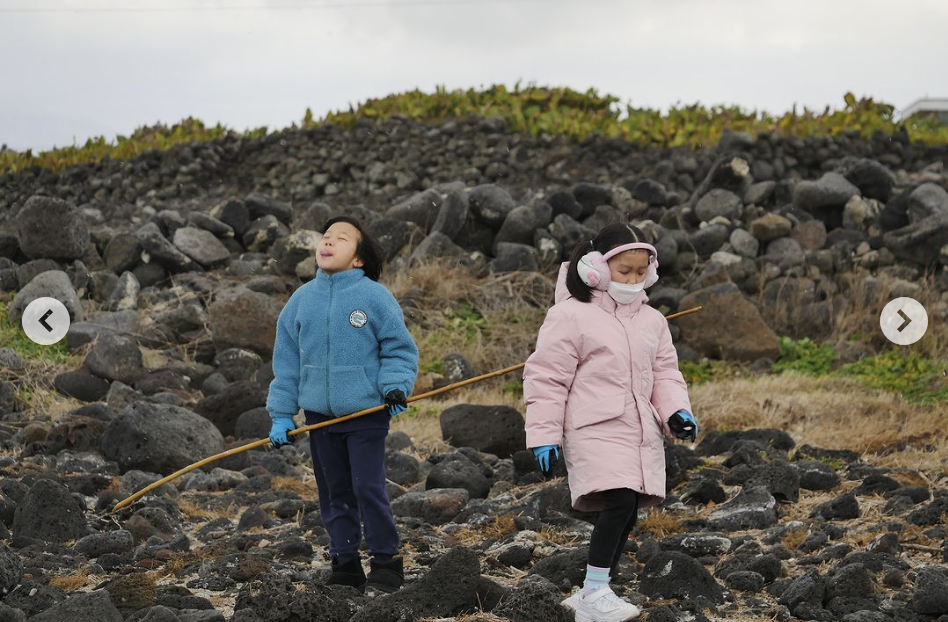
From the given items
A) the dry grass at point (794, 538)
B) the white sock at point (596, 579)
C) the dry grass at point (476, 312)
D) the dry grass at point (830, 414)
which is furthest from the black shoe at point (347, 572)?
the dry grass at point (476, 312)

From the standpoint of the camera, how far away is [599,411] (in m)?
4.35

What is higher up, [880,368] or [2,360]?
[2,360]

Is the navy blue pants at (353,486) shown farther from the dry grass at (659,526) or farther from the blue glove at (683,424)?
the dry grass at (659,526)

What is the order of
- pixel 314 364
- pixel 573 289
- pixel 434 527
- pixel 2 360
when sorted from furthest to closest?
1. pixel 2 360
2. pixel 434 527
3. pixel 314 364
4. pixel 573 289

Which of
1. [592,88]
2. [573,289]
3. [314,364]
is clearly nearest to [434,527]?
[314,364]

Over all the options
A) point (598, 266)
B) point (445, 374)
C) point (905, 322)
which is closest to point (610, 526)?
point (598, 266)

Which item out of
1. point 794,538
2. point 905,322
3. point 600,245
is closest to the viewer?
point 600,245

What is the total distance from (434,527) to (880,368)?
5.98 m

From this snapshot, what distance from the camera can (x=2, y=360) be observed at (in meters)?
10.5

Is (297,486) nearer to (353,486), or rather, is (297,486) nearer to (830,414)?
(353,486)

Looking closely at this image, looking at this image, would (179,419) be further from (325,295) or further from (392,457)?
(325,295)

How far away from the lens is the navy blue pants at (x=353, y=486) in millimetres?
4848

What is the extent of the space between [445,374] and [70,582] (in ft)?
18.7

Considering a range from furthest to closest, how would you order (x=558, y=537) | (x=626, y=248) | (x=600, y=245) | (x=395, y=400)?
(x=558, y=537)
(x=395, y=400)
(x=600, y=245)
(x=626, y=248)
